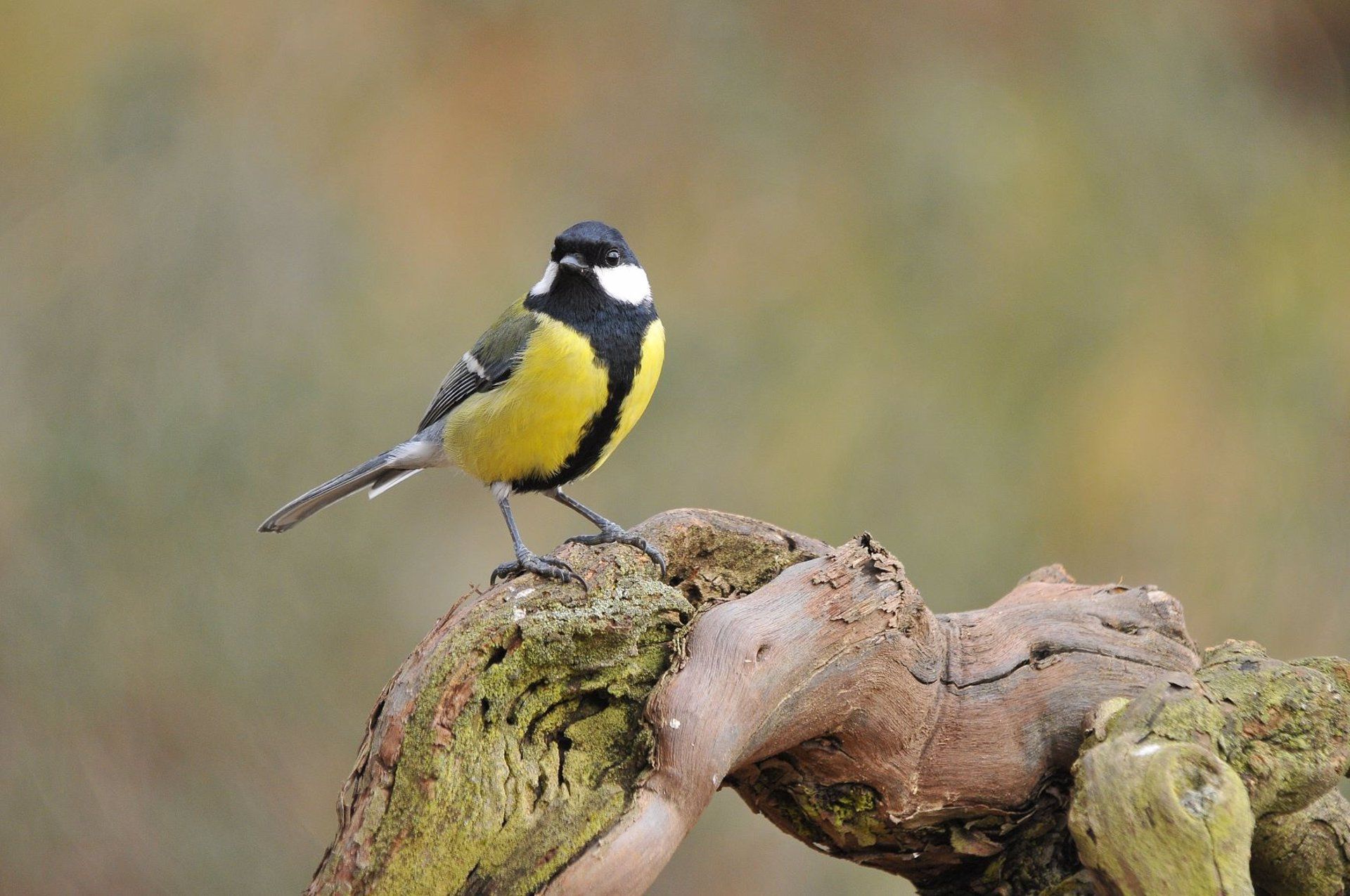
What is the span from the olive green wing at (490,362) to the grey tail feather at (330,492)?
13 centimetres

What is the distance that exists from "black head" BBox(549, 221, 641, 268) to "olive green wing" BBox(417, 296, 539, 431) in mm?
164

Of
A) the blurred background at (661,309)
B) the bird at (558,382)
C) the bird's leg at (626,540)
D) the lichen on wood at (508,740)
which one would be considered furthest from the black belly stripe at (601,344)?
the blurred background at (661,309)

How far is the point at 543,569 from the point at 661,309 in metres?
2.74

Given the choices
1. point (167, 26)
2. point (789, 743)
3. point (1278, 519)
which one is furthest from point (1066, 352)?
point (167, 26)

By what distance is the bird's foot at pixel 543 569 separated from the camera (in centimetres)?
198

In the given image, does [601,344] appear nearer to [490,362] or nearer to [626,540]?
[490,362]

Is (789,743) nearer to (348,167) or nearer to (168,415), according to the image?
(168,415)

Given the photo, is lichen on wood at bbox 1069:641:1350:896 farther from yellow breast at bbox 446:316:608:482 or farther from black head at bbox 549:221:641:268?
black head at bbox 549:221:641:268

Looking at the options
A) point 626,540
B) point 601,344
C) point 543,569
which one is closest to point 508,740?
point 543,569

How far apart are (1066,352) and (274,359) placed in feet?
10.8

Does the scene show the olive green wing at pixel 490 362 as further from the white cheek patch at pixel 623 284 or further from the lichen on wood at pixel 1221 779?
the lichen on wood at pixel 1221 779

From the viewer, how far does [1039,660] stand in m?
2.09

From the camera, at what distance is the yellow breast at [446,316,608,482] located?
2316 millimetres

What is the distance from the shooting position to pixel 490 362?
8.27 ft
